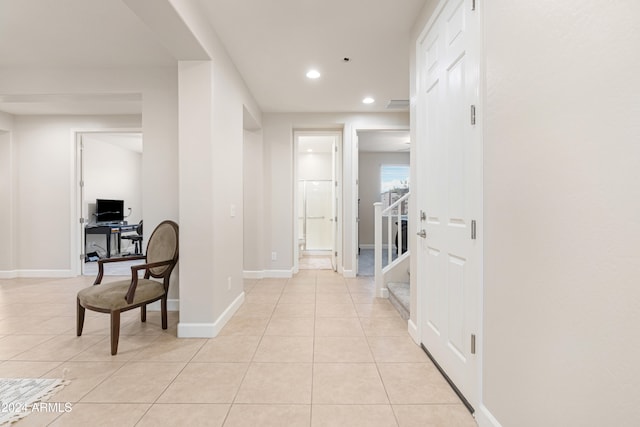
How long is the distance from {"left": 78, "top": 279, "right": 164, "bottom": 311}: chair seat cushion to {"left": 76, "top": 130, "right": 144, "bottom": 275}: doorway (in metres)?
3.94

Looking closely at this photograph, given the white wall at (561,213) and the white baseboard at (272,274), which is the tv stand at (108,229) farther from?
the white wall at (561,213)

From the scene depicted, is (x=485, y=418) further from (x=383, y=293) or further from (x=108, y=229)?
(x=108, y=229)

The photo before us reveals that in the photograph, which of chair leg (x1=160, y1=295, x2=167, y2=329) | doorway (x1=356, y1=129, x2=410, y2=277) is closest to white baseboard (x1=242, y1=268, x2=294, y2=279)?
chair leg (x1=160, y1=295, x2=167, y2=329)

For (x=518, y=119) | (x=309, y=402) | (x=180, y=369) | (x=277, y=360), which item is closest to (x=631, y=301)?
(x=518, y=119)

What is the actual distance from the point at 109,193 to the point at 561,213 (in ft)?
28.2

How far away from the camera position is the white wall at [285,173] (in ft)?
15.4

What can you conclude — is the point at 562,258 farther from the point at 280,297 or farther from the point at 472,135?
the point at 280,297

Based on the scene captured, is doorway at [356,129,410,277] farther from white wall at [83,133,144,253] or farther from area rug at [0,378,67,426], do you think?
area rug at [0,378,67,426]

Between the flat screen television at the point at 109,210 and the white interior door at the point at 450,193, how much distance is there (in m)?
7.18

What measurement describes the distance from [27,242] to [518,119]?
6572mm

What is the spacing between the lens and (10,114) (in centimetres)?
459

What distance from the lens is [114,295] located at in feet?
7.41

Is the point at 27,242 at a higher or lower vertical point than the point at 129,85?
lower

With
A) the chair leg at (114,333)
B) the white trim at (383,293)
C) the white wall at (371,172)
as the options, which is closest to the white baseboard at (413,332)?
the white trim at (383,293)
